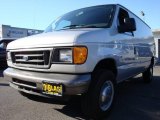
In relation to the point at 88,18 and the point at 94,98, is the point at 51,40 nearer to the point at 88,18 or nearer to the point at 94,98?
the point at 94,98

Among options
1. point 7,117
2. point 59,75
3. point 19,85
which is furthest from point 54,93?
point 7,117

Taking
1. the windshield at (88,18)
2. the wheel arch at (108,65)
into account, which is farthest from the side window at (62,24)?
the wheel arch at (108,65)

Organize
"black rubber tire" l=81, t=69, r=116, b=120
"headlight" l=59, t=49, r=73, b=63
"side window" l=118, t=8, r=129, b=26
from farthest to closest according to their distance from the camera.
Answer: "side window" l=118, t=8, r=129, b=26 < "black rubber tire" l=81, t=69, r=116, b=120 < "headlight" l=59, t=49, r=73, b=63

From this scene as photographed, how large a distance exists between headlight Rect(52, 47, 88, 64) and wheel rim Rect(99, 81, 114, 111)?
78 cm

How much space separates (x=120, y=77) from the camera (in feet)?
18.0

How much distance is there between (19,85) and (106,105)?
153 cm

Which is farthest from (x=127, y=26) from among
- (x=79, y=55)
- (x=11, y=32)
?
(x=11, y=32)

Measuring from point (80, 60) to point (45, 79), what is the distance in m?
0.61

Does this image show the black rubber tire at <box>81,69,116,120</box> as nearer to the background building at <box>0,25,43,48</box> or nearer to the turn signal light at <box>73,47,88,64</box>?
the turn signal light at <box>73,47,88,64</box>

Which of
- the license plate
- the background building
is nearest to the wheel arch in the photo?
the license plate

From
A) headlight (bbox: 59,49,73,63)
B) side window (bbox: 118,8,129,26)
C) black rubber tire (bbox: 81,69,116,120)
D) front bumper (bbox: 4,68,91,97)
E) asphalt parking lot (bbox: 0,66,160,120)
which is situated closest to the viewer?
front bumper (bbox: 4,68,91,97)

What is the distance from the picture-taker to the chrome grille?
13.7 ft

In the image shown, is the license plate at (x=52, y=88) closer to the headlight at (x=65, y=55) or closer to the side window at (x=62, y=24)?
the headlight at (x=65, y=55)

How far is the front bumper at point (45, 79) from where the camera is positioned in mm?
3889
